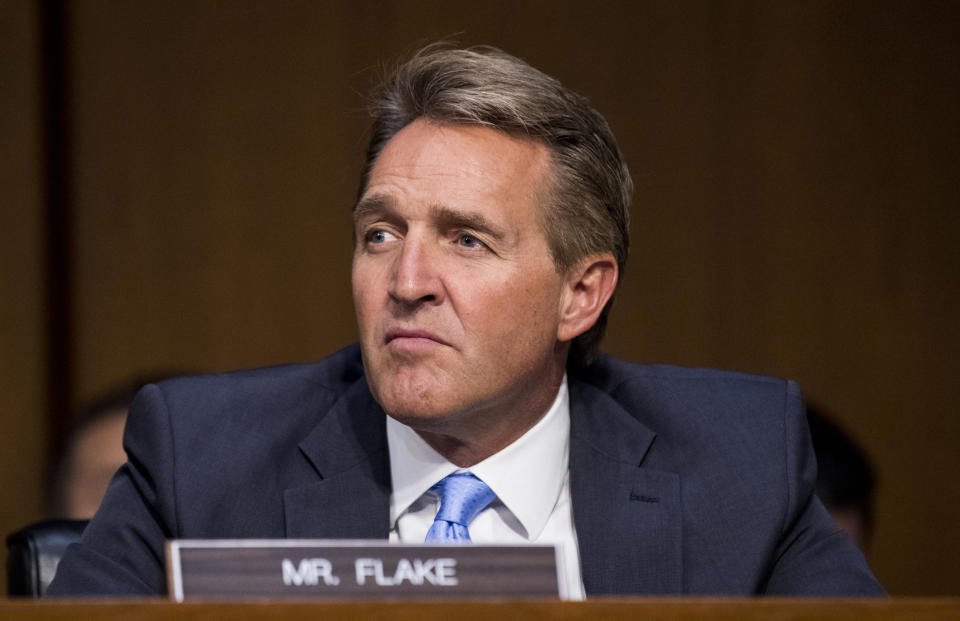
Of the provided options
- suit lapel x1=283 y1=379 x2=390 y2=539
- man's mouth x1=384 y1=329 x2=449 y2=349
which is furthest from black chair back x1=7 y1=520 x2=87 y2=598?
man's mouth x1=384 y1=329 x2=449 y2=349

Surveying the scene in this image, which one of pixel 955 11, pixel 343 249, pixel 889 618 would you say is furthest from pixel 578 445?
pixel 955 11

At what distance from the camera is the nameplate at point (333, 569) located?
1.07 metres

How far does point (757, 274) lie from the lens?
3674mm

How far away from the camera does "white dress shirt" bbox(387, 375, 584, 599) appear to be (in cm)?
177

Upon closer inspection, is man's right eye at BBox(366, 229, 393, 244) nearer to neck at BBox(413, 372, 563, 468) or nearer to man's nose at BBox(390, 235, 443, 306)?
man's nose at BBox(390, 235, 443, 306)

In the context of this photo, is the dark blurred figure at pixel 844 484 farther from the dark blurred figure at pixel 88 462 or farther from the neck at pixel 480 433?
the dark blurred figure at pixel 88 462

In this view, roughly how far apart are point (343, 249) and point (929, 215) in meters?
1.80

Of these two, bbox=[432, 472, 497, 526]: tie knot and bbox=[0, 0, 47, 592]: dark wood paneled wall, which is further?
bbox=[0, 0, 47, 592]: dark wood paneled wall

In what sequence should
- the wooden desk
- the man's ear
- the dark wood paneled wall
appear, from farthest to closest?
the dark wood paneled wall → the man's ear → the wooden desk

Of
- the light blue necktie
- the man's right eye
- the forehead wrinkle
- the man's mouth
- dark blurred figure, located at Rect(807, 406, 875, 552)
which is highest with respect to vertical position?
the forehead wrinkle

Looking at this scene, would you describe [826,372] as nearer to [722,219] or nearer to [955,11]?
[722,219]

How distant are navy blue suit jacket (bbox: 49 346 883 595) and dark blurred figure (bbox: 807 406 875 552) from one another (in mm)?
687

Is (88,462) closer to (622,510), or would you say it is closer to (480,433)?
(480,433)

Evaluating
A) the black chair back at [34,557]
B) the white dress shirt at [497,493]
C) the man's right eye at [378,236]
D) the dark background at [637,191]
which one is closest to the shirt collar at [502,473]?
the white dress shirt at [497,493]
